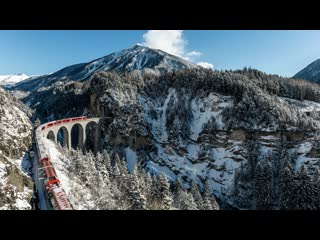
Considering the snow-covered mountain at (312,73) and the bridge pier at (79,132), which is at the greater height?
the snow-covered mountain at (312,73)

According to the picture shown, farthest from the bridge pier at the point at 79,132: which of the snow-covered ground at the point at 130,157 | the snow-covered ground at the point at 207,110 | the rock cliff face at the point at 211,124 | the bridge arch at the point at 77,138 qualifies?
the snow-covered ground at the point at 207,110

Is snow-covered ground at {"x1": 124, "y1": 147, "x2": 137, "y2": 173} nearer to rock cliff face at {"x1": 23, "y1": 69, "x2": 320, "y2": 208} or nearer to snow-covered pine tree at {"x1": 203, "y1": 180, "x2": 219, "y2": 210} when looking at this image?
rock cliff face at {"x1": 23, "y1": 69, "x2": 320, "y2": 208}

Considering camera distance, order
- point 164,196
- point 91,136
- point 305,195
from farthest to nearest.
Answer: point 91,136 → point 305,195 → point 164,196

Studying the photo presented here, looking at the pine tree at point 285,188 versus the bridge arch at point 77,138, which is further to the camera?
the bridge arch at point 77,138

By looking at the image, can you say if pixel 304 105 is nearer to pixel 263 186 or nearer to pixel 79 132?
pixel 263 186

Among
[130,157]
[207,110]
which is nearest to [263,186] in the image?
[207,110]

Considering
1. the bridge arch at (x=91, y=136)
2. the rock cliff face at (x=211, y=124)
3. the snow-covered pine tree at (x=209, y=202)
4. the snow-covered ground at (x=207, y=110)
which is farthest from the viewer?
the bridge arch at (x=91, y=136)

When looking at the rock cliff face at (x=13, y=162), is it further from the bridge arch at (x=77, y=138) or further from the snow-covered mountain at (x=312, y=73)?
the snow-covered mountain at (x=312, y=73)

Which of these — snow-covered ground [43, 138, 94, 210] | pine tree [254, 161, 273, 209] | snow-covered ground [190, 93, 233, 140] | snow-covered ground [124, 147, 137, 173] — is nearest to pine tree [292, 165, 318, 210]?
pine tree [254, 161, 273, 209]
